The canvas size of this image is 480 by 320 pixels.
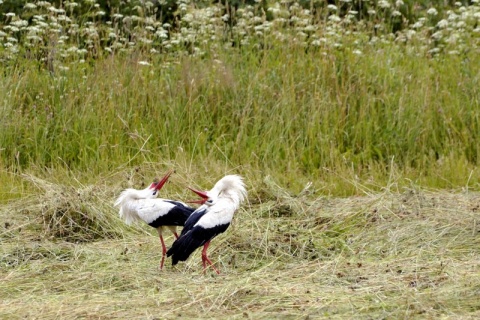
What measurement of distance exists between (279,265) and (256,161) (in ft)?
8.13

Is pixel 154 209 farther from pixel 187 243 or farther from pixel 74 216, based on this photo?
pixel 74 216

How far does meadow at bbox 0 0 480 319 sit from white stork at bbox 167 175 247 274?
6.2 inches

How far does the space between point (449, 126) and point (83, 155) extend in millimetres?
3176

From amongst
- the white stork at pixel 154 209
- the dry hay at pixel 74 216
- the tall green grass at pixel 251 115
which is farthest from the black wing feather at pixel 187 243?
the tall green grass at pixel 251 115

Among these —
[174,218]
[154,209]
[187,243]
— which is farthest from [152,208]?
[187,243]

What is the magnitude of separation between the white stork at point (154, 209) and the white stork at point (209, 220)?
175 millimetres

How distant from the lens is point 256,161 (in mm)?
8398

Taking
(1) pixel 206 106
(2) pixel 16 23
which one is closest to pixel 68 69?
(2) pixel 16 23

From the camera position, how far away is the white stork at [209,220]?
225 inches

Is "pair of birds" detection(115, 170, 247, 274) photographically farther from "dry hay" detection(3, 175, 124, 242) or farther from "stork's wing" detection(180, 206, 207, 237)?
"dry hay" detection(3, 175, 124, 242)

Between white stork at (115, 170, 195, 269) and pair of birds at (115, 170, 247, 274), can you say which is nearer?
pair of birds at (115, 170, 247, 274)

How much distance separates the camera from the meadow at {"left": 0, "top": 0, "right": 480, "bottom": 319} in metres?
5.30

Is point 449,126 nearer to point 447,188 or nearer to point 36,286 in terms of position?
point 447,188

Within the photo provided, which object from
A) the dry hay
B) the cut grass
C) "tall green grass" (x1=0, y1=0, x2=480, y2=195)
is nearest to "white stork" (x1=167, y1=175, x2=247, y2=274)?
the cut grass
